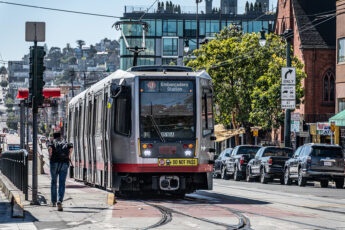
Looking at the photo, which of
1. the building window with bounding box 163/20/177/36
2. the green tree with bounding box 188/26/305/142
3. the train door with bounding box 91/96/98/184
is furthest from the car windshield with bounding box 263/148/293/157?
the building window with bounding box 163/20/177/36

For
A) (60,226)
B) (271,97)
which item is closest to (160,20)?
(271,97)

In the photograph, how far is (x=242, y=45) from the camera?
53.0 m

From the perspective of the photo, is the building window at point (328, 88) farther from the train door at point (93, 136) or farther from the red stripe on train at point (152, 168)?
the red stripe on train at point (152, 168)

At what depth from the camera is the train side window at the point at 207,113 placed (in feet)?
65.2

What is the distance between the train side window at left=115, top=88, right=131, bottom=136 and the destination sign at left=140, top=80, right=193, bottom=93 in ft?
1.46

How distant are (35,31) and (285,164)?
1857 centimetres

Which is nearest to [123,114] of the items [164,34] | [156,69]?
[156,69]

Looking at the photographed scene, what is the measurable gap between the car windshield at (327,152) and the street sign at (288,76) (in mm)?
7742

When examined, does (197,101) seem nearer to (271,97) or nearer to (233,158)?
(233,158)

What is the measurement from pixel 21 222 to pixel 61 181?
2.90m

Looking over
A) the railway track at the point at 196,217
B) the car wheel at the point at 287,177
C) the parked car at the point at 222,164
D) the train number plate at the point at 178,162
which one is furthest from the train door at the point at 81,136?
the parked car at the point at 222,164

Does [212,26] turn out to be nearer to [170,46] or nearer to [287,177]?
[170,46]

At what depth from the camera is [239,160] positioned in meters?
39.2

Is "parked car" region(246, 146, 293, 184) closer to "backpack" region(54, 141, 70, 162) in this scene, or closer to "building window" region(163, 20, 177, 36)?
"backpack" region(54, 141, 70, 162)
